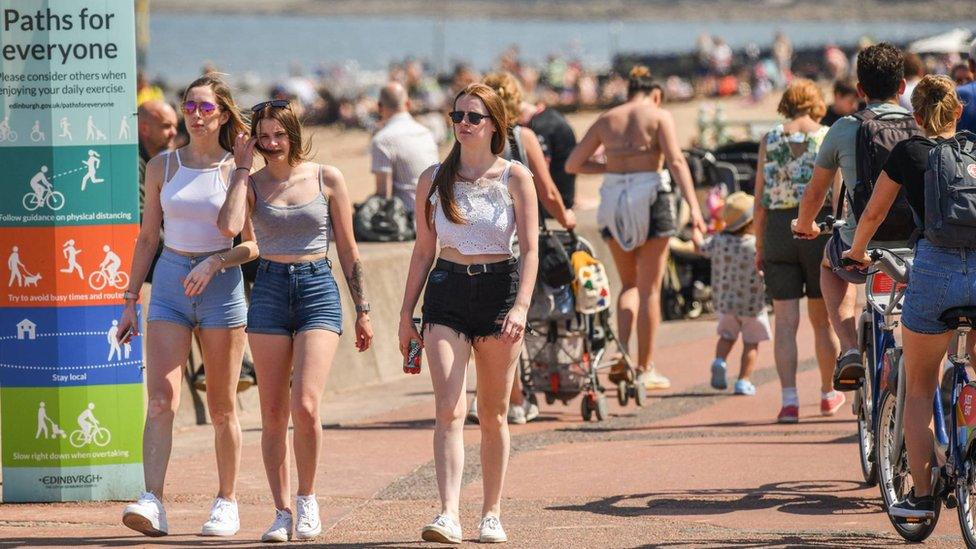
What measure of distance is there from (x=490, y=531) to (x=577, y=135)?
1359 inches

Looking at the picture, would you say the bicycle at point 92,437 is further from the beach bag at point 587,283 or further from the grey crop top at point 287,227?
the beach bag at point 587,283

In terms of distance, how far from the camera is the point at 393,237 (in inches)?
506

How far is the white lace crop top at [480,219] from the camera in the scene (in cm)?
698

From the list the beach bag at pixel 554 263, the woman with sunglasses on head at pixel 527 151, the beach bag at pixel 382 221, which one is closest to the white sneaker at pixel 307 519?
the woman with sunglasses on head at pixel 527 151

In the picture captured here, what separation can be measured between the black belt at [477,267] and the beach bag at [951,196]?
161 centimetres

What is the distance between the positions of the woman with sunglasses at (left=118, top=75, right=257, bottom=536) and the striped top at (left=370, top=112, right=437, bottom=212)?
4.63 m

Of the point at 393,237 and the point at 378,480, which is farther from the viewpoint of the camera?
the point at 393,237

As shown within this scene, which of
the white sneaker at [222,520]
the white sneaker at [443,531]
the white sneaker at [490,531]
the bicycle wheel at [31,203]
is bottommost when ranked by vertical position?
the white sneaker at [222,520]

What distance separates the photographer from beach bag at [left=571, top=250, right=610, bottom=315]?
1031 centimetres

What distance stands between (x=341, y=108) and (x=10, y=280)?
140 ft

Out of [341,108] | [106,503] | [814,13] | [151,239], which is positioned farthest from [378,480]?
[814,13]

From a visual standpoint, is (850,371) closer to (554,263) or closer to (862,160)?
(862,160)

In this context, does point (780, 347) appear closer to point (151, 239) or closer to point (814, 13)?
point (151, 239)

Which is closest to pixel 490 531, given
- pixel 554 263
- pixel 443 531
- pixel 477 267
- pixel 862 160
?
pixel 443 531
